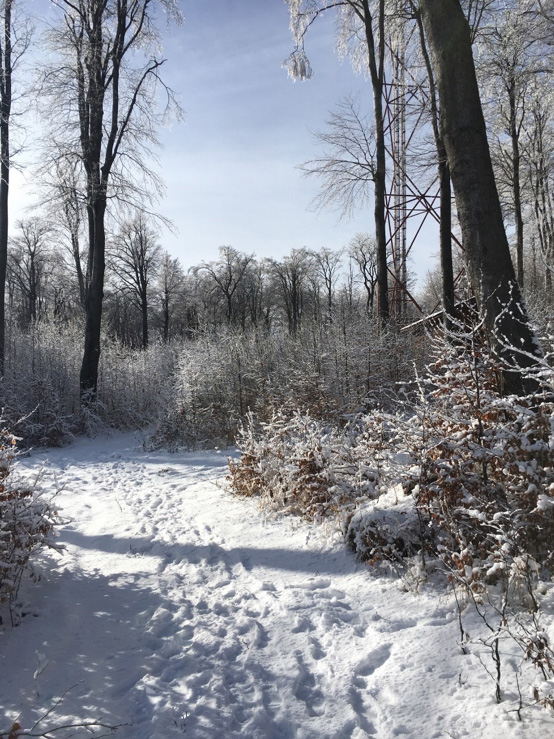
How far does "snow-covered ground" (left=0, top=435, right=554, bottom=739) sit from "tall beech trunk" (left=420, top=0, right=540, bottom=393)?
2.16m

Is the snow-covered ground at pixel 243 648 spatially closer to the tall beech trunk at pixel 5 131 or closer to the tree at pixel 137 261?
the tall beech trunk at pixel 5 131

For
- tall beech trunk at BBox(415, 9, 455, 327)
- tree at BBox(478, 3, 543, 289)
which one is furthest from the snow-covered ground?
tree at BBox(478, 3, 543, 289)

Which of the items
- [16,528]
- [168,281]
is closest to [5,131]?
[16,528]

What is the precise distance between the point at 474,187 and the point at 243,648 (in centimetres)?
388

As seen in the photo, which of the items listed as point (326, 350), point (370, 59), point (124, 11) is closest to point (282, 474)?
point (326, 350)

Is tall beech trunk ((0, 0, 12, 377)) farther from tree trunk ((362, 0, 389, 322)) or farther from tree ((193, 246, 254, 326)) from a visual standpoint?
tree ((193, 246, 254, 326))

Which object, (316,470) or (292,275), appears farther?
(292,275)

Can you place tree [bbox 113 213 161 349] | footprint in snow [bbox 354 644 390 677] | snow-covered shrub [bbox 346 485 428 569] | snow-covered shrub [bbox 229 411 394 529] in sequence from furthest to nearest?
tree [bbox 113 213 161 349] < snow-covered shrub [bbox 229 411 394 529] < snow-covered shrub [bbox 346 485 428 569] < footprint in snow [bbox 354 644 390 677]

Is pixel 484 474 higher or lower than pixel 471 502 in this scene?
higher

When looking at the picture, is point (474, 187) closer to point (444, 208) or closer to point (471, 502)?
point (471, 502)

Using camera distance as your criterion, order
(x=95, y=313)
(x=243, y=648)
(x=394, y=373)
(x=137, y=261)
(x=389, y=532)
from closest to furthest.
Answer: (x=243, y=648) → (x=389, y=532) → (x=394, y=373) → (x=95, y=313) → (x=137, y=261)

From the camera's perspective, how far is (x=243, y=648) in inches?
106

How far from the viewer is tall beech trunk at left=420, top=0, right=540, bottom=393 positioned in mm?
3771

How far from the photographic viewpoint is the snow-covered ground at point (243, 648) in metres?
2.06
